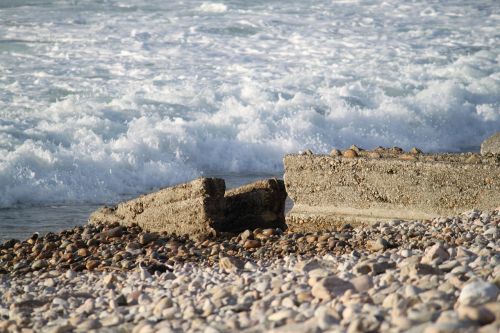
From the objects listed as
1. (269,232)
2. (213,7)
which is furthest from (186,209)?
(213,7)

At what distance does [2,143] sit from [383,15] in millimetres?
15416

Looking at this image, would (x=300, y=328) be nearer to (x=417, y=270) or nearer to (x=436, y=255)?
(x=417, y=270)

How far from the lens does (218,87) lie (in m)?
16.5

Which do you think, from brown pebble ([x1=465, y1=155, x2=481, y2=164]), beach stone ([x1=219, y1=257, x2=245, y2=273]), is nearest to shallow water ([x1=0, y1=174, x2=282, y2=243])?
brown pebble ([x1=465, y1=155, x2=481, y2=164])

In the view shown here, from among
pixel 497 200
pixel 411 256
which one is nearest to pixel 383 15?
pixel 497 200

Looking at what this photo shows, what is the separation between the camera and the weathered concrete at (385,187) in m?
6.64

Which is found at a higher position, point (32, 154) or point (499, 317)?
point (499, 317)

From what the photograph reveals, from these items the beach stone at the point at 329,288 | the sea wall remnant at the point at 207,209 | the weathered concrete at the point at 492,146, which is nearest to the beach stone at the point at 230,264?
the beach stone at the point at 329,288

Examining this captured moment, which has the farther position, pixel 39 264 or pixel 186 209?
pixel 186 209

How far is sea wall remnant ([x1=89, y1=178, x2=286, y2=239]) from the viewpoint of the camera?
706 cm

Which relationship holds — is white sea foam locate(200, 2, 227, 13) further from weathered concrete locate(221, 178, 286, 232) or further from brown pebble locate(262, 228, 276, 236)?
brown pebble locate(262, 228, 276, 236)

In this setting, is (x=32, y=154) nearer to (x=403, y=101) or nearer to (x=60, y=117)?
(x=60, y=117)

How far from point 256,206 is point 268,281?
2842 millimetres

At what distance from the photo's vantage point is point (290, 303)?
4.03 m
